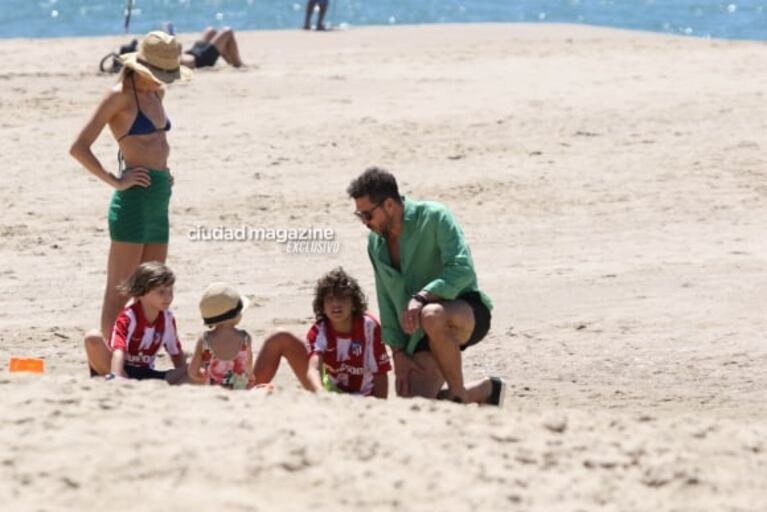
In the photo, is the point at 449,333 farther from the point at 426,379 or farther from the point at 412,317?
the point at 426,379

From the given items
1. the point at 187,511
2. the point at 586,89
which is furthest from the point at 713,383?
the point at 586,89

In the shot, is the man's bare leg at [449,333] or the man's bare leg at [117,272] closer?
the man's bare leg at [449,333]

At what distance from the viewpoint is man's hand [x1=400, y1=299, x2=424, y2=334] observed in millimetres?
8445

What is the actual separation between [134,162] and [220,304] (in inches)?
42.6

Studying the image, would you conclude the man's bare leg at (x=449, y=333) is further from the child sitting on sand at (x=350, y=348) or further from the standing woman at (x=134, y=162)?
the standing woman at (x=134, y=162)

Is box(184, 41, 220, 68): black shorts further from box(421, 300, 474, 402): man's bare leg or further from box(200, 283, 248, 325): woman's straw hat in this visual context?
box(421, 300, 474, 402): man's bare leg

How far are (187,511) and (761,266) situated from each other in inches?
275

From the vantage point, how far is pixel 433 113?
689 inches

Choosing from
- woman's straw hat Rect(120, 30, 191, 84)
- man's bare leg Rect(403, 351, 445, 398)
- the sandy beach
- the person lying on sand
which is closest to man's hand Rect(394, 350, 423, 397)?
man's bare leg Rect(403, 351, 445, 398)

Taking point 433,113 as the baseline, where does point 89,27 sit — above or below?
above

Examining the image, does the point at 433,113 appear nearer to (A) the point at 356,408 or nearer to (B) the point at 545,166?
(B) the point at 545,166

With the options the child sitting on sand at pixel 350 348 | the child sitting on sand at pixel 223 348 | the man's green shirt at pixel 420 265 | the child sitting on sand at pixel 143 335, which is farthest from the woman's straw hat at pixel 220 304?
the man's green shirt at pixel 420 265

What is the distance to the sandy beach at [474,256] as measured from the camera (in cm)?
650

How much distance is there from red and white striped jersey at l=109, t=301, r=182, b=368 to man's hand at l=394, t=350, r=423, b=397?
A: 42.0 inches
